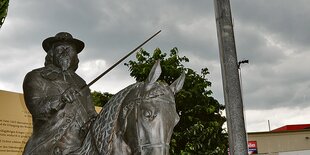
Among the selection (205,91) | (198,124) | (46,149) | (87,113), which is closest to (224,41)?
(87,113)

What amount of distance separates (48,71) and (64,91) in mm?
272

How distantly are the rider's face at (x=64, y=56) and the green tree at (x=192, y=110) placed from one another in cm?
827

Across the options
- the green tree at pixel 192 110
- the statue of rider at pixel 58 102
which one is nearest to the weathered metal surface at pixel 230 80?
the statue of rider at pixel 58 102

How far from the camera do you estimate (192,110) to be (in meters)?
12.2

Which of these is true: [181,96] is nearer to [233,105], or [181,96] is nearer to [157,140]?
[233,105]

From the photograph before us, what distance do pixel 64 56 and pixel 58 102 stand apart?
465 mm

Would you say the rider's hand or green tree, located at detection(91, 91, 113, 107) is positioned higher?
green tree, located at detection(91, 91, 113, 107)

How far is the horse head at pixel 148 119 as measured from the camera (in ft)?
6.91

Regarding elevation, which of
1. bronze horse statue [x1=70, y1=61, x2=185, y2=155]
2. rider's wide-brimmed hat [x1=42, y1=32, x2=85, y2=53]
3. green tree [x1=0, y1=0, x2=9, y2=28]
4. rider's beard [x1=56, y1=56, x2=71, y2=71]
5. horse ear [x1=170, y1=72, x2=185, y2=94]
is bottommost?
bronze horse statue [x1=70, y1=61, x2=185, y2=155]

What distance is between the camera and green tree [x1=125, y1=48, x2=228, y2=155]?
37.7 feet

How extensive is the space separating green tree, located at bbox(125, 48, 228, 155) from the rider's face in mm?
8273

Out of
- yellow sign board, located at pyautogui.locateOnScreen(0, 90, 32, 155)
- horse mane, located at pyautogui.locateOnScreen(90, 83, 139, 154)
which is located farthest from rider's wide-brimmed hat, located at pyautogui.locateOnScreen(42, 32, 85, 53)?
yellow sign board, located at pyautogui.locateOnScreen(0, 90, 32, 155)

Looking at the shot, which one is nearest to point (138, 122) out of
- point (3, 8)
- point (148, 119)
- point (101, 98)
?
point (148, 119)

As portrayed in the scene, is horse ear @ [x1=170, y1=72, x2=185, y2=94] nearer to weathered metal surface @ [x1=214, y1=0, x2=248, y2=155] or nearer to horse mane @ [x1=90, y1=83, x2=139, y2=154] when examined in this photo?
horse mane @ [x1=90, y1=83, x2=139, y2=154]
